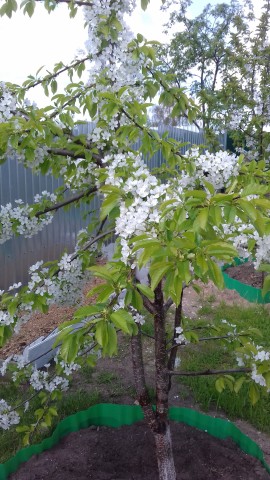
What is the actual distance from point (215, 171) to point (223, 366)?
2.24 m

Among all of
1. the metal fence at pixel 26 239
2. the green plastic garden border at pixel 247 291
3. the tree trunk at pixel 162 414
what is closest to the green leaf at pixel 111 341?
the tree trunk at pixel 162 414

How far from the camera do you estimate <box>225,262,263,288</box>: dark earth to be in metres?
6.09

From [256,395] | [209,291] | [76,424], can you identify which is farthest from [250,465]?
A: [209,291]

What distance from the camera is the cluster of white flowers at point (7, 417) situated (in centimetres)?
250

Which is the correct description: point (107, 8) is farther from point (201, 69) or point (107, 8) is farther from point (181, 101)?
point (201, 69)

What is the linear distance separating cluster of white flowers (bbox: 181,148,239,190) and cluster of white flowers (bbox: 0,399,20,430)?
1.58m

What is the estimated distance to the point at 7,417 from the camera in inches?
98.7

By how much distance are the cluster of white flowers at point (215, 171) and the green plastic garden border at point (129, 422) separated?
1501mm

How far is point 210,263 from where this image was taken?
122 cm

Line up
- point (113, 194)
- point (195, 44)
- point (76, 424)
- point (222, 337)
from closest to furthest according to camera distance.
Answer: point (113, 194), point (222, 337), point (76, 424), point (195, 44)

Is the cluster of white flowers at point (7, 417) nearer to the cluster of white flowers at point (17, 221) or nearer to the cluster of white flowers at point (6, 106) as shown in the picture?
the cluster of white flowers at point (17, 221)

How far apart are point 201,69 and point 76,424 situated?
1257cm

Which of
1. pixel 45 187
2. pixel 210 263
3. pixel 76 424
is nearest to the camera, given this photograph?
pixel 210 263

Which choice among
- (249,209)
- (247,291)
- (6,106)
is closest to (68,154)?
(6,106)
